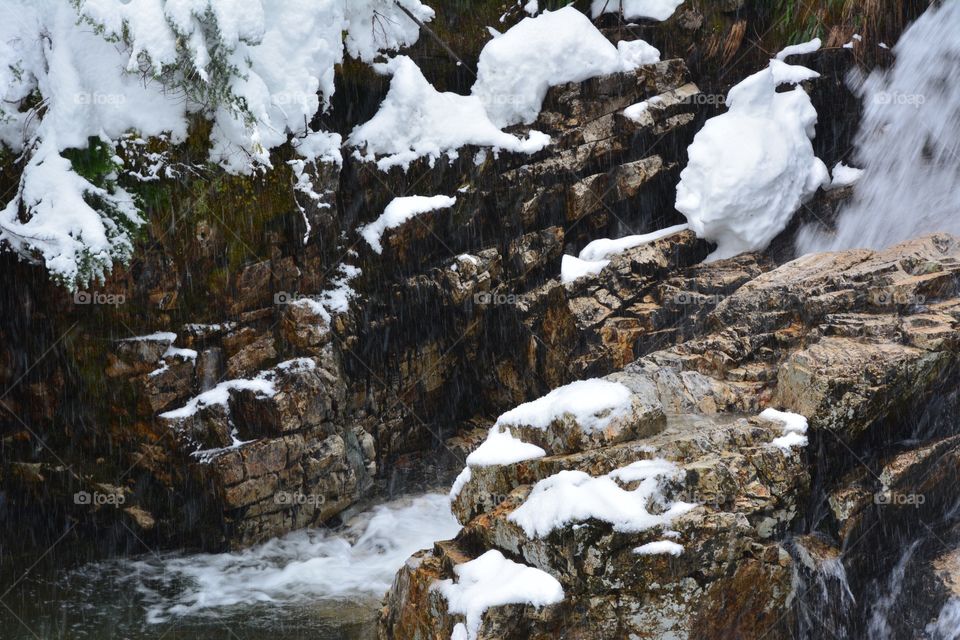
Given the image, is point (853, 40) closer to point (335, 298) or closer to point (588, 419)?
point (335, 298)

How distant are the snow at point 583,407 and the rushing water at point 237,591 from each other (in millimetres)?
2390

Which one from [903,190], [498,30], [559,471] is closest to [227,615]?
[559,471]

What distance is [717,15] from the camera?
1121 centimetres

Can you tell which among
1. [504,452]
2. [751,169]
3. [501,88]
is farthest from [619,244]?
[504,452]

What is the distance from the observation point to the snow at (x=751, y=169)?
31.5ft

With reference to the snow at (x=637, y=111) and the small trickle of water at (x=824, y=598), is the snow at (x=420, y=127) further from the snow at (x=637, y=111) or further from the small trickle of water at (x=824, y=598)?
the small trickle of water at (x=824, y=598)

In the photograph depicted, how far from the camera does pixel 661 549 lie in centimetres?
505

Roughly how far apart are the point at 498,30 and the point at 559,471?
748cm

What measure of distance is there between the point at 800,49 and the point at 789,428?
279 inches

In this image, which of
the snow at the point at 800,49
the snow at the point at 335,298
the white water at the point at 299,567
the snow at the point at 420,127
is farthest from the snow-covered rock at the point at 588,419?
the snow at the point at 800,49

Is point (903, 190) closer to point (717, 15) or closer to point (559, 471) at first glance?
point (717, 15)

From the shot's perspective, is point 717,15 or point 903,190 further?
point 717,15

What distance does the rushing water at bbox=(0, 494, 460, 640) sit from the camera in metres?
6.96

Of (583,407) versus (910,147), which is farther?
(910,147)
